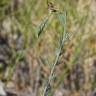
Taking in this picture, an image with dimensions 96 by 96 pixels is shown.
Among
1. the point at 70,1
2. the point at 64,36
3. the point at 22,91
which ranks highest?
the point at 64,36

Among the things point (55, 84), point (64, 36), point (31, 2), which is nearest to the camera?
point (64, 36)

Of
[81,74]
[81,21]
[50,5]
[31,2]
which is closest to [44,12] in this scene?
[31,2]

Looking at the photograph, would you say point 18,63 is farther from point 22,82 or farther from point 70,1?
point 70,1

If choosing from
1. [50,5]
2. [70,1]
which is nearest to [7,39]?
[70,1]

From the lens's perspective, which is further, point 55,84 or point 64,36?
point 55,84

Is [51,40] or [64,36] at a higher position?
[64,36]

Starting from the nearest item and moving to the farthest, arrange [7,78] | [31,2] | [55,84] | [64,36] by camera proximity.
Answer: [64,36]
[55,84]
[7,78]
[31,2]
